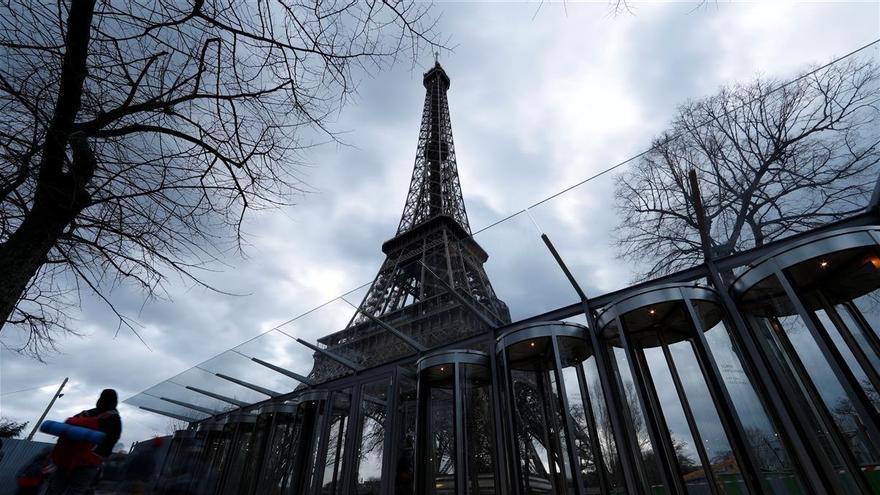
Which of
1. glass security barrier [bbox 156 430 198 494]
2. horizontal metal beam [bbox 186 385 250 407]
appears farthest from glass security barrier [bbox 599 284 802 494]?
glass security barrier [bbox 156 430 198 494]

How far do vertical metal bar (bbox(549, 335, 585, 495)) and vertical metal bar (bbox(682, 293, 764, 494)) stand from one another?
1.45 meters

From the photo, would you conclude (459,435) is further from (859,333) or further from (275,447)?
(275,447)

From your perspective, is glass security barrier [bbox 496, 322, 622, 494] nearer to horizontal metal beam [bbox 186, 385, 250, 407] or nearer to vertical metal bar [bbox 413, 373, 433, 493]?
vertical metal bar [bbox 413, 373, 433, 493]

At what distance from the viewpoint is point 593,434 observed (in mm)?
4367

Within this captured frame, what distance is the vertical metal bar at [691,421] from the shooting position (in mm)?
3590

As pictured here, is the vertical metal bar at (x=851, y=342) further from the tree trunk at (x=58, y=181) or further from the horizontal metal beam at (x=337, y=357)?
the horizontal metal beam at (x=337, y=357)

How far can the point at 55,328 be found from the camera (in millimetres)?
4211

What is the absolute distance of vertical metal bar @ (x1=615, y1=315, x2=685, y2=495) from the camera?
3.62 m

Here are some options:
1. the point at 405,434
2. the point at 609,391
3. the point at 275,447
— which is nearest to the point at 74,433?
the point at 609,391

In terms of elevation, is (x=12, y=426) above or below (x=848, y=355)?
above

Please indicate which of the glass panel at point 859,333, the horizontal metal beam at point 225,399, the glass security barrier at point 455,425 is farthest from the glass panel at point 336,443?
the glass panel at point 859,333

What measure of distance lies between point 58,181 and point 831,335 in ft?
21.0

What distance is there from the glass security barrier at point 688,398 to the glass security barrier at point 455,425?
186cm

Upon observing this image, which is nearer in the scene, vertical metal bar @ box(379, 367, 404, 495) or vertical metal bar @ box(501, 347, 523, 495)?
vertical metal bar @ box(501, 347, 523, 495)
